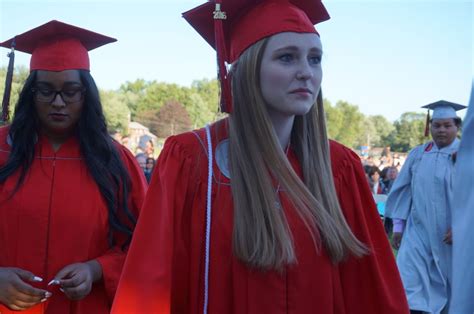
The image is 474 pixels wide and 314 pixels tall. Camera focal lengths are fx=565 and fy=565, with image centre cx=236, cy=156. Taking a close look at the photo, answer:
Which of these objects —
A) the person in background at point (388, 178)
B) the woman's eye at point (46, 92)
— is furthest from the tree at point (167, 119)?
the woman's eye at point (46, 92)

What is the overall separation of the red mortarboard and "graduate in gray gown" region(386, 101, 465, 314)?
431 cm

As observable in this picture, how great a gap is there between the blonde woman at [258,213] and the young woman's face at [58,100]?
0.92m

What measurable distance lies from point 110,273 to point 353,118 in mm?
101393

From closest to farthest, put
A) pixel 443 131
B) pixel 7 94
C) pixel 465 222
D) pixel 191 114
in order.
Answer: pixel 465 222
pixel 7 94
pixel 443 131
pixel 191 114

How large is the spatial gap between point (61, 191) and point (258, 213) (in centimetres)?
121

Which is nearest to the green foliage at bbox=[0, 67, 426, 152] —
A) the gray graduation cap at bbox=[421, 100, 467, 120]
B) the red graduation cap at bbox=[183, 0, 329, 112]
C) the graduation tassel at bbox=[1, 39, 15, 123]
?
the gray graduation cap at bbox=[421, 100, 467, 120]

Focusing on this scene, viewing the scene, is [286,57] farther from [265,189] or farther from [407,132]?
[407,132]

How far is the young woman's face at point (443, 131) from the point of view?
630 centimetres

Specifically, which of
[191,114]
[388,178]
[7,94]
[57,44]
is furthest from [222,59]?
[191,114]

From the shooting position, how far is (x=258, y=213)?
200cm

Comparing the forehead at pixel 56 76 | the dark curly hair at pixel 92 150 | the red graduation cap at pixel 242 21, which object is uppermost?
the red graduation cap at pixel 242 21

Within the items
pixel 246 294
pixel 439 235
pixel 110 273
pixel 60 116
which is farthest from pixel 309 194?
pixel 439 235

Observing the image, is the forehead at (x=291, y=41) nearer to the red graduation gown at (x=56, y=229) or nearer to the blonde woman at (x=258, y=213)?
the blonde woman at (x=258, y=213)

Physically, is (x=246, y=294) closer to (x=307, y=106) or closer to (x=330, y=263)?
(x=330, y=263)
